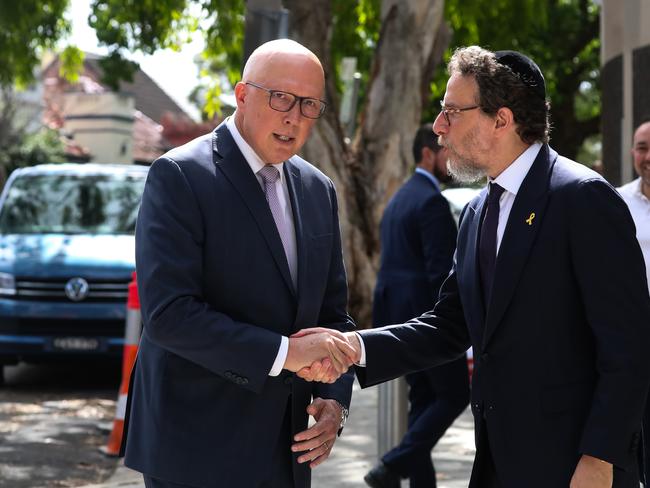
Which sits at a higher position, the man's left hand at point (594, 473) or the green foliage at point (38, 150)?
the green foliage at point (38, 150)

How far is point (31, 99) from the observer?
241 feet

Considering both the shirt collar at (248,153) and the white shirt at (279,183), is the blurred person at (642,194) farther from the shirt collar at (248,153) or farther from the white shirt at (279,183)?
the shirt collar at (248,153)

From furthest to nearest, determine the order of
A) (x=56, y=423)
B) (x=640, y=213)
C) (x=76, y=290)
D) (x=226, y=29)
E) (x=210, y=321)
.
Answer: (x=226, y=29)
(x=76, y=290)
(x=56, y=423)
(x=640, y=213)
(x=210, y=321)

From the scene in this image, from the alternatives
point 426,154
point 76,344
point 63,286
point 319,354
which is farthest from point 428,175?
point 63,286

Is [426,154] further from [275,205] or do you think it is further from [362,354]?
[275,205]

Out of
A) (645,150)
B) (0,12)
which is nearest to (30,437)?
(645,150)

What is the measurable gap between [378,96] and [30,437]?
605 centimetres

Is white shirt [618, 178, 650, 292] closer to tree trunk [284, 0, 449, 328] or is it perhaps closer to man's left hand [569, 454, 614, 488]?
man's left hand [569, 454, 614, 488]

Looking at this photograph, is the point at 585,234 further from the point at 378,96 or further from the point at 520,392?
the point at 378,96

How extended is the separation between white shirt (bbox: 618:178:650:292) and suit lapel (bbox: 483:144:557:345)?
2.20m

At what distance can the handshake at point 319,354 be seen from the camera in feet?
11.8

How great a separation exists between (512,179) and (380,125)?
9.97 m

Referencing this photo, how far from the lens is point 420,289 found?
700 centimetres

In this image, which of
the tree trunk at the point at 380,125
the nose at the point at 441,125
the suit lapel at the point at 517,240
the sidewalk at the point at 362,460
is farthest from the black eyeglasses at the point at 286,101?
the tree trunk at the point at 380,125
